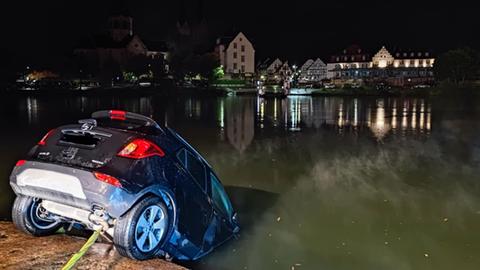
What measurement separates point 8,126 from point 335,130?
1558 cm

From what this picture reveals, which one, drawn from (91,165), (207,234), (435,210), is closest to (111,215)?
(91,165)

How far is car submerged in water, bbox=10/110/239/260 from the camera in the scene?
179 inches

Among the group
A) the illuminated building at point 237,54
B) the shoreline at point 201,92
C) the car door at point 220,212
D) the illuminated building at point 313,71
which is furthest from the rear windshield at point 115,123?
the illuminated building at point 313,71

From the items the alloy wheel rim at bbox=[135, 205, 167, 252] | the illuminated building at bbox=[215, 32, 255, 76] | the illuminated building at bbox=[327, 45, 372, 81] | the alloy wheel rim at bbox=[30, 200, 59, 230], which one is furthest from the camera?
the illuminated building at bbox=[327, 45, 372, 81]

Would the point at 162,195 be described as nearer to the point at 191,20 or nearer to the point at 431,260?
the point at 431,260

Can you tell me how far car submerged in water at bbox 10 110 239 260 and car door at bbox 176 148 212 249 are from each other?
0.04 ft

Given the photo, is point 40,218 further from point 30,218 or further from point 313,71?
point 313,71

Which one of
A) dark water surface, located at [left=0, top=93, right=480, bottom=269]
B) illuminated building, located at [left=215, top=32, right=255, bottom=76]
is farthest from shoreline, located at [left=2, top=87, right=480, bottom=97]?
dark water surface, located at [left=0, top=93, right=480, bottom=269]

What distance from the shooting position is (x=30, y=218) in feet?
17.5

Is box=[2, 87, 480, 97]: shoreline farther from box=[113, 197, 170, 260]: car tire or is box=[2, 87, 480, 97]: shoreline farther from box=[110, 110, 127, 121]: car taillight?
box=[113, 197, 170, 260]: car tire

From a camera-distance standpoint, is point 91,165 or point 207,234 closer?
point 91,165

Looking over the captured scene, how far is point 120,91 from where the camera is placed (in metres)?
67.5

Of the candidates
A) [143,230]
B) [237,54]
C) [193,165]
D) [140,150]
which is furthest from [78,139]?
[237,54]

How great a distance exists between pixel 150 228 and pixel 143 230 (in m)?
0.10
